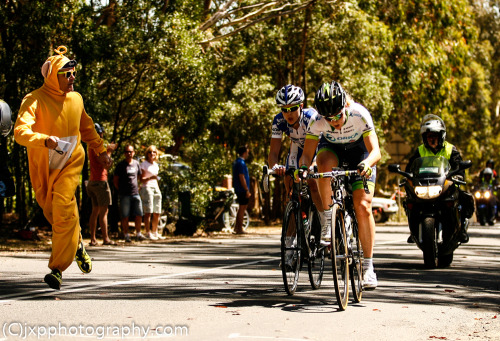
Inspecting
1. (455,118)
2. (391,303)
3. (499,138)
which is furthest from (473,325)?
(499,138)

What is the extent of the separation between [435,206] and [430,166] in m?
0.55

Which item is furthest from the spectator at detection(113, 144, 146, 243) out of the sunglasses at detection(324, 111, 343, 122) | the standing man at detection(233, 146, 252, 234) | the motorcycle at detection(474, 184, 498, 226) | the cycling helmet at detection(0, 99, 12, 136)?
the motorcycle at detection(474, 184, 498, 226)

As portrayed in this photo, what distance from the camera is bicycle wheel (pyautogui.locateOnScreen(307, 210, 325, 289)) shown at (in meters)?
8.33

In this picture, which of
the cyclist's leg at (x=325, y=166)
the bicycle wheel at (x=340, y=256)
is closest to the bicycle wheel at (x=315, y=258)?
the cyclist's leg at (x=325, y=166)

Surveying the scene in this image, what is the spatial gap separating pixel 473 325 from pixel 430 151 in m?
5.37

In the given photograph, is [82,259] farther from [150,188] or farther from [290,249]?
[150,188]

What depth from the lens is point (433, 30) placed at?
30516mm

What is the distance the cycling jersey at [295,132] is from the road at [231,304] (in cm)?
140

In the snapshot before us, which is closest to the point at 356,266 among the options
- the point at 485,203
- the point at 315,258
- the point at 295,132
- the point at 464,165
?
the point at 315,258

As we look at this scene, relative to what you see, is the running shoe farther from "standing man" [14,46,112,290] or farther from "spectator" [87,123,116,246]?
"spectator" [87,123,116,246]

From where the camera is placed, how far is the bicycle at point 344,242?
730cm

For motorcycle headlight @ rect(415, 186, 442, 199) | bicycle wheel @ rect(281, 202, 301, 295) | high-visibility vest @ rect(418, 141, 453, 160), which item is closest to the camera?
bicycle wheel @ rect(281, 202, 301, 295)

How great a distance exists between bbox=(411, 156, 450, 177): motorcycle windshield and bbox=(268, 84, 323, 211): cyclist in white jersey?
2685 mm

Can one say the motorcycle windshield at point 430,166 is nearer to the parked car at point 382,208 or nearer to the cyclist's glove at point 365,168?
the cyclist's glove at point 365,168
